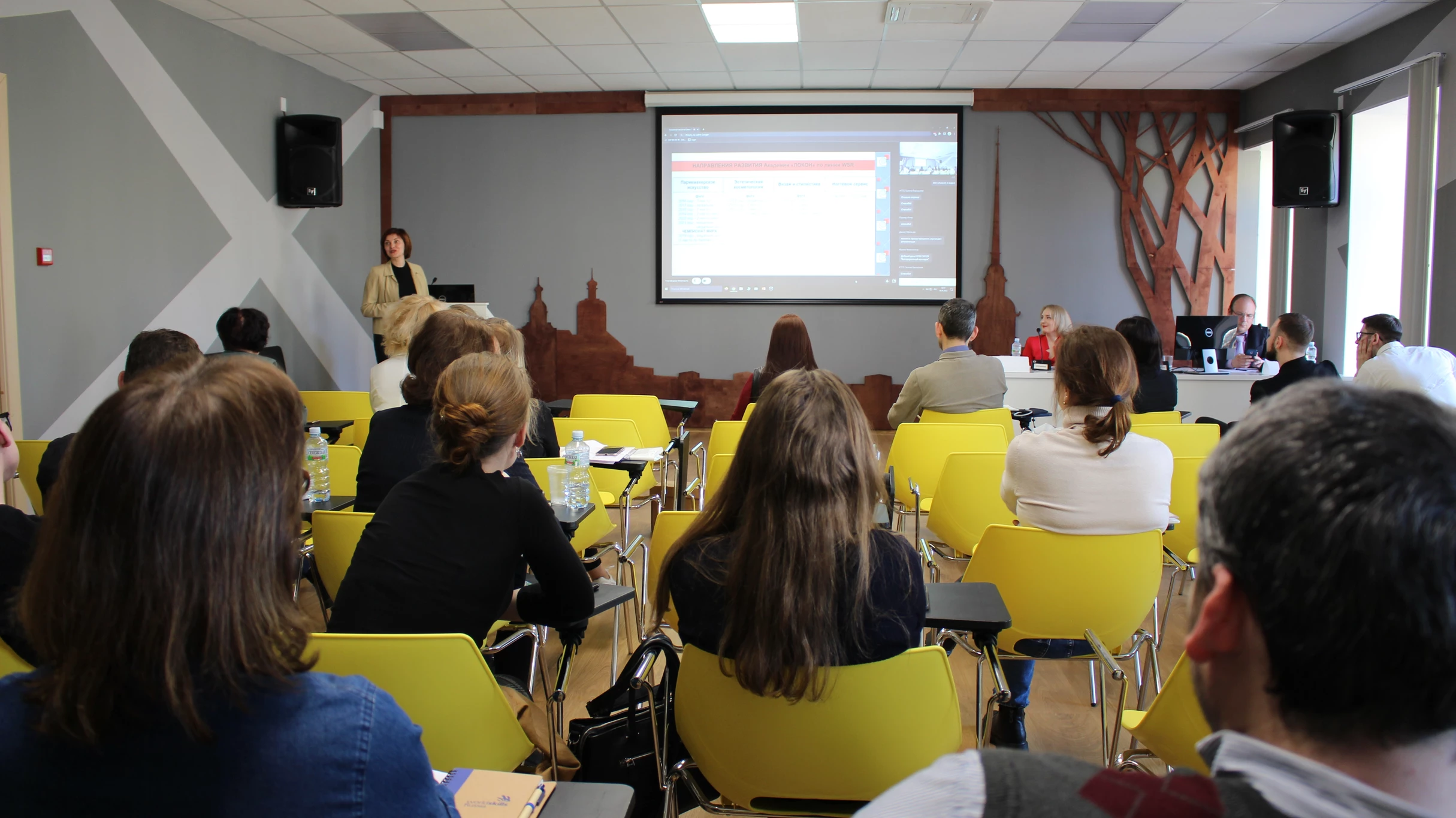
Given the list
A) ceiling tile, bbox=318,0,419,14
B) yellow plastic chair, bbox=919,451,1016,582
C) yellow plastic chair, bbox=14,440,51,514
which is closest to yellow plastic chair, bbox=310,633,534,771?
yellow plastic chair, bbox=919,451,1016,582

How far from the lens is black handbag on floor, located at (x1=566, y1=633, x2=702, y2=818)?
166 cm

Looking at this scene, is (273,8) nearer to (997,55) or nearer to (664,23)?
(664,23)

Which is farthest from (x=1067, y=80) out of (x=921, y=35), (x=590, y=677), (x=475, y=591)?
(x=475, y=591)

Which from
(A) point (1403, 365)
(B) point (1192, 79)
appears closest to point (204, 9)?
(A) point (1403, 365)

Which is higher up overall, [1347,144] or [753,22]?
[753,22]

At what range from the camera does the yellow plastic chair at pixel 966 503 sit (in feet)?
9.67

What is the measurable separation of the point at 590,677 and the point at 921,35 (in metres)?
5.06

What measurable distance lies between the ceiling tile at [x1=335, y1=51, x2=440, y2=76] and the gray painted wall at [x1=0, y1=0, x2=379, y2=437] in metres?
0.55

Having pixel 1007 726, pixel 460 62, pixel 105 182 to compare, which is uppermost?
pixel 460 62

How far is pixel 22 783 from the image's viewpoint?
2.53 ft

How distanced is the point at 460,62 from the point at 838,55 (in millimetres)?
3006

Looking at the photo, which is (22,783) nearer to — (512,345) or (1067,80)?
(512,345)

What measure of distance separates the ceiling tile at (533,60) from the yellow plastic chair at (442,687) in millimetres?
6076

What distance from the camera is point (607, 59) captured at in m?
6.88
